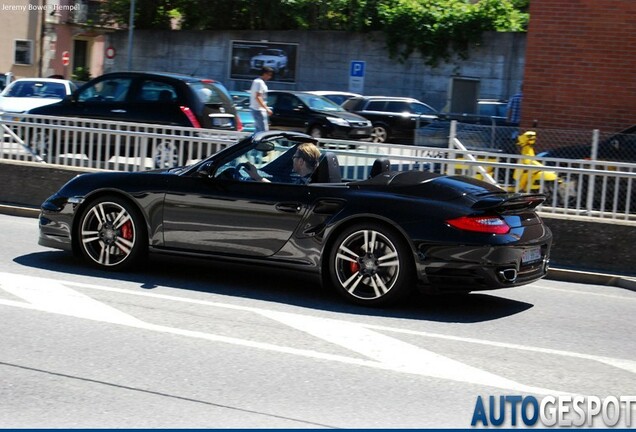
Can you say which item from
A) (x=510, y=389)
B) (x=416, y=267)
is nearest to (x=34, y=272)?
(x=416, y=267)

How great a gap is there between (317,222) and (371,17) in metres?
33.2

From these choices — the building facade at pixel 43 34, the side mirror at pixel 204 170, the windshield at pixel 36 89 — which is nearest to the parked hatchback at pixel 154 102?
the side mirror at pixel 204 170

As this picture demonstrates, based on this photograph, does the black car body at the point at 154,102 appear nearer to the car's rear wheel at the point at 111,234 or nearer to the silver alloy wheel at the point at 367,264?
the car's rear wheel at the point at 111,234

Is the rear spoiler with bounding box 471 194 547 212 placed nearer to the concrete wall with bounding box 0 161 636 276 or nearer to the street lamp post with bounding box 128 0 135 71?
the concrete wall with bounding box 0 161 636 276

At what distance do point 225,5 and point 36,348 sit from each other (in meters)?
38.5

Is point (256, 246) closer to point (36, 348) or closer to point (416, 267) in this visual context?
point (416, 267)

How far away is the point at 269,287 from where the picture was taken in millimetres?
8930

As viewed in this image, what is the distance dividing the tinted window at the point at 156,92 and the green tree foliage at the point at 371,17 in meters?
23.0

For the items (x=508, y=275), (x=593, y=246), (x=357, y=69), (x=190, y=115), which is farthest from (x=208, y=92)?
(x=357, y=69)

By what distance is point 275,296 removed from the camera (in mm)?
8531

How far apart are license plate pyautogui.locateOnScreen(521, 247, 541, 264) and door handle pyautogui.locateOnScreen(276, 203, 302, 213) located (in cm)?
176

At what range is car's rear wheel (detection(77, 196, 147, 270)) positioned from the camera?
9.02 meters

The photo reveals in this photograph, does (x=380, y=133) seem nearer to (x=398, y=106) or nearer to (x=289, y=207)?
(x=398, y=106)

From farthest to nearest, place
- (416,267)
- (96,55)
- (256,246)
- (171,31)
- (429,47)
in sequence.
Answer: (96,55) < (171,31) < (429,47) < (256,246) < (416,267)
